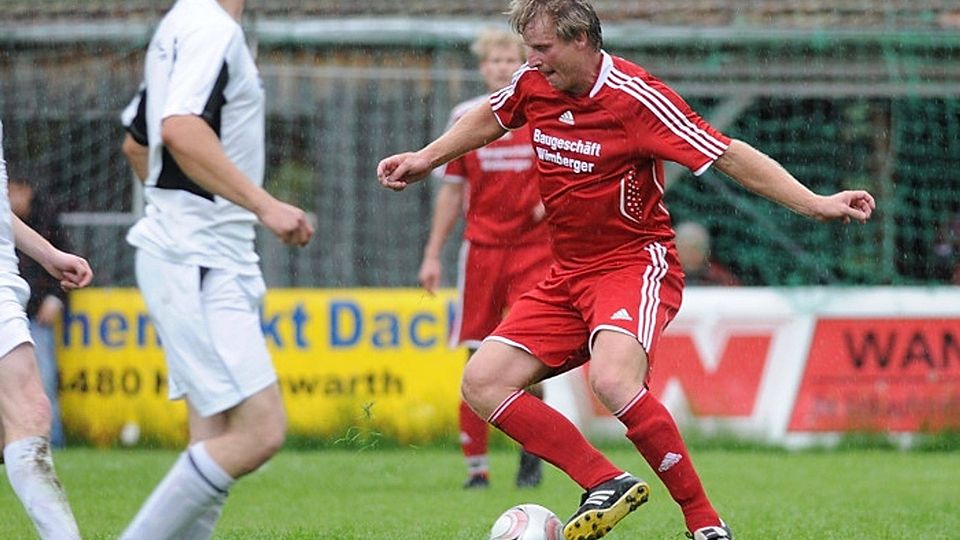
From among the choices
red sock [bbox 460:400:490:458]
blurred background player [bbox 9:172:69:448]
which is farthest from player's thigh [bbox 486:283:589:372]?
blurred background player [bbox 9:172:69:448]

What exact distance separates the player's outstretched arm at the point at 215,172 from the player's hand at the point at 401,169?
777mm

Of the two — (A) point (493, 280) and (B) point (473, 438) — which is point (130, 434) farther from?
(A) point (493, 280)

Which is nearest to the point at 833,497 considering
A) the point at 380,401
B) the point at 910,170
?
the point at 380,401

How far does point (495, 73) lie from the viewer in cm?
937

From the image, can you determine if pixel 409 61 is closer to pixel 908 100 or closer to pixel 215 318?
pixel 908 100

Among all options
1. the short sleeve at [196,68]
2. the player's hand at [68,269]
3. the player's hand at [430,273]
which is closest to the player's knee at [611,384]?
the short sleeve at [196,68]

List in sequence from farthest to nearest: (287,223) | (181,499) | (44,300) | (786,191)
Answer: (44,300), (786,191), (287,223), (181,499)

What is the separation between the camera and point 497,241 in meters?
9.26

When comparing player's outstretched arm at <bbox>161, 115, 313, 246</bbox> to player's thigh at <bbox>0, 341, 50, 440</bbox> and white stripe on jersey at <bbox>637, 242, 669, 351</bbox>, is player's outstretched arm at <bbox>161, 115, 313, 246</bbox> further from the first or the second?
white stripe on jersey at <bbox>637, 242, 669, 351</bbox>

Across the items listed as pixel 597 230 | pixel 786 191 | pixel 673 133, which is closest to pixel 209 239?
pixel 597 230

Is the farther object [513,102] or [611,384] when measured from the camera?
[513,102]

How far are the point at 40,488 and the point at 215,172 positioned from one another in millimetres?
1085

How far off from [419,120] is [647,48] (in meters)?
1.93

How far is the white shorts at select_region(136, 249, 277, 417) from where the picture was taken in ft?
18.1
